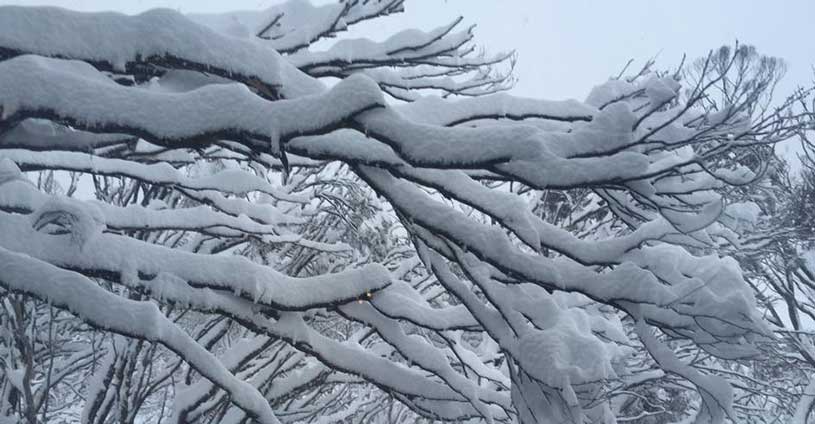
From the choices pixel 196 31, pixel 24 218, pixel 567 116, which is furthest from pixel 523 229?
pixel 24 218

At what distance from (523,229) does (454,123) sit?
531mm

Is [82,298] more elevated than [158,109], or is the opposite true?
[158,109]

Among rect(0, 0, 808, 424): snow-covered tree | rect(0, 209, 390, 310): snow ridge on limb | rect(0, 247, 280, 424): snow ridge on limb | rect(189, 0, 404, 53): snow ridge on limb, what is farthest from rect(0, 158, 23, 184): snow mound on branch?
rect(189, 0, 404, 53): snow ridge on limb

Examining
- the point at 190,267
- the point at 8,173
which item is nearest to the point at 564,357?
the point at 190,267

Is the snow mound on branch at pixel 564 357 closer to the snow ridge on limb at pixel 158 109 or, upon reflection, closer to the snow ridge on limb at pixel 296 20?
the snow ridge on limb at pixel 158 109

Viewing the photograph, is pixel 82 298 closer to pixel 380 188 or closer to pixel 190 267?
pixel 190 267

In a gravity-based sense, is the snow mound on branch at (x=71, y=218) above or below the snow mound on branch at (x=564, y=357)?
above

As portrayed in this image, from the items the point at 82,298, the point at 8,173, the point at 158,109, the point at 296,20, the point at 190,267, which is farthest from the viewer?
the point at 296,20

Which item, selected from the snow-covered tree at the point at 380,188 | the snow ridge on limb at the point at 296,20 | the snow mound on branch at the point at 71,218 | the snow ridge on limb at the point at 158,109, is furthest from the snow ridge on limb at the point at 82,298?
the snow ridge on limb at the point at 296,20

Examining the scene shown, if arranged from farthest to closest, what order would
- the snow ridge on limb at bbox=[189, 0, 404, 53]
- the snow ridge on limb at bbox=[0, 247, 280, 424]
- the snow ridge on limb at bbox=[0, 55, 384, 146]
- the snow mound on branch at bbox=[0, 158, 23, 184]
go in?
1. the snow ridge on limb at bbox=[189, 0, 404, 53]
2. the snow mound on branch at bbox=[0, 158, 23, 184]
3. the snow ridge on limb at bbox=[0, 247, 280, 424]
4. the snow ridge on limb at bbox=[0, 55, 384, 146]

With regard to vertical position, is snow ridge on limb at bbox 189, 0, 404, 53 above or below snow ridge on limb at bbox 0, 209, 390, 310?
above

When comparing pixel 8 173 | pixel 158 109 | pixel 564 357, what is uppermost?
pixel 8 173

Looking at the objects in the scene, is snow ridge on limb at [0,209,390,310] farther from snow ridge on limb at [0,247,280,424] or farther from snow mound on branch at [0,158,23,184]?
snow mound on branch at [0,158,23,184]

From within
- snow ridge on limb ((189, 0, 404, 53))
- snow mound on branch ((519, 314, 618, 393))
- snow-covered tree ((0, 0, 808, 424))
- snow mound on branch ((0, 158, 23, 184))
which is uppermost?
snow ridge on limb ((189, 0, 404, 53))
